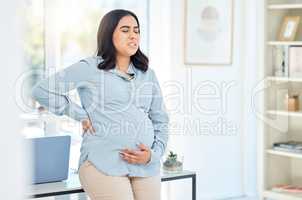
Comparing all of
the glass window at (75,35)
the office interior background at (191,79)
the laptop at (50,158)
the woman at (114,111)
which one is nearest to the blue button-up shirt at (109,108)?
the woman at (114,111)

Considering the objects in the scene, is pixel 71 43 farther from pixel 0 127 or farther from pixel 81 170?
pixel 0 127

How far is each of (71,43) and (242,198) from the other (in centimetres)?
200

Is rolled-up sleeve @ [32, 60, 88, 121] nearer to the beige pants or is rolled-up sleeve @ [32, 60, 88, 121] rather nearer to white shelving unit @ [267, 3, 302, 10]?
the beige pants

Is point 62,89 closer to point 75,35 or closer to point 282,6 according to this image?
point 75,35

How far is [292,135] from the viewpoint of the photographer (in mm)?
3891

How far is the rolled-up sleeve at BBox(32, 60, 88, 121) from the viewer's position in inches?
93.4

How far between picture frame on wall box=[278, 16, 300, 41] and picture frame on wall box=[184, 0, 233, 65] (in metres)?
0.59

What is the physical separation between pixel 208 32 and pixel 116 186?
2152 millimetres

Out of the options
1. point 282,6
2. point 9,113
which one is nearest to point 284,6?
point 282,6

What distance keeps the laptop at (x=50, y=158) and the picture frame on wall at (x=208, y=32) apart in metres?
1.57

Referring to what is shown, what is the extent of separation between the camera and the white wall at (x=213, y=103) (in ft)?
12.8

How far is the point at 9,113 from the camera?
0.33 metres

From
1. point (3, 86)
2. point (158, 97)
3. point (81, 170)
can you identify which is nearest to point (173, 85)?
point (158, 97)

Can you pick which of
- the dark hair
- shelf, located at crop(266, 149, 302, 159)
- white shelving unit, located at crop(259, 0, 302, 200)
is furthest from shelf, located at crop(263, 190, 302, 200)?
the dark hair
